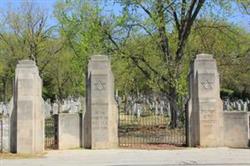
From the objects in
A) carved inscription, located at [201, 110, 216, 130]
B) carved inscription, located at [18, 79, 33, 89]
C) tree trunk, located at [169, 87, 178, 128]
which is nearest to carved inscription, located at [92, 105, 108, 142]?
carved inscription, located at [18, 79, 33, 89]

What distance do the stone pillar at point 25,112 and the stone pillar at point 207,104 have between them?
619cm

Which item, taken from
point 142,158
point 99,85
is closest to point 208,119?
point 99,85

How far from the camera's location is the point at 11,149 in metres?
20.9

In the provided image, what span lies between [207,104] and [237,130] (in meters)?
1.60

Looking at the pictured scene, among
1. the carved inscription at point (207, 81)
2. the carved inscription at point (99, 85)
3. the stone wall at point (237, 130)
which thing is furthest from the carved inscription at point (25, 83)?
the stone wall at point (237, 130)

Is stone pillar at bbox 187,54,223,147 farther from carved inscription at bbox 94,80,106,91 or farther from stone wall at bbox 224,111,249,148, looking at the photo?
carved inscription at bbox 94,80,106,91

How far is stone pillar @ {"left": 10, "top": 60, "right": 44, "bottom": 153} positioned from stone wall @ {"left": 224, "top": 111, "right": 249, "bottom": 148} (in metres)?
7.37

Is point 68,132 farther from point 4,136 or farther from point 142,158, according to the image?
point 142,158

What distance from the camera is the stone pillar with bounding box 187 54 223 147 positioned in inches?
886

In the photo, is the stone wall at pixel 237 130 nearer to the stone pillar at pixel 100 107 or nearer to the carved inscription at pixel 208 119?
the carved inscription at pixel 208 119

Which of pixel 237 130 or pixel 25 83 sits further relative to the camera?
pixel 237 130

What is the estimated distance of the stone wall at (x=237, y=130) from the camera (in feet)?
74.9

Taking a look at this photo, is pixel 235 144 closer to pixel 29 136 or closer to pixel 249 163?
pixel 249 163

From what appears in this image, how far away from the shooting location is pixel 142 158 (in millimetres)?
18844
